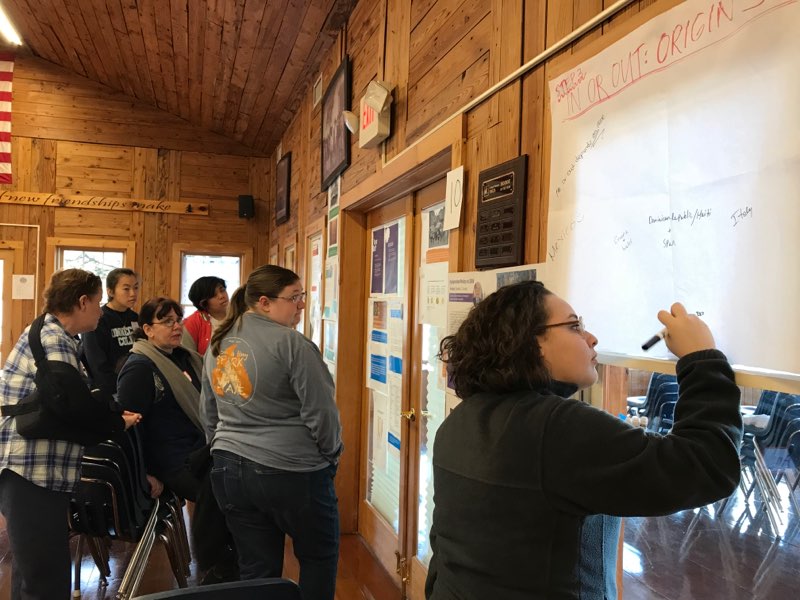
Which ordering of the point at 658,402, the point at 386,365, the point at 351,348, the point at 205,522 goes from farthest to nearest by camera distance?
the point at 351,348, the point at 386,365, the point at 205,522, the point at 658,402

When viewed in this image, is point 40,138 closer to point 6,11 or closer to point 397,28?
point 6,11

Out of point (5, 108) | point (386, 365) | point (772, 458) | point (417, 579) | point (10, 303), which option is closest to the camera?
point (772, 458)

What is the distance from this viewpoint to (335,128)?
3.75m

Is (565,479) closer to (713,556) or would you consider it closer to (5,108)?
(713,556)

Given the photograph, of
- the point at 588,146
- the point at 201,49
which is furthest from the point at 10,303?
the point at 588,146

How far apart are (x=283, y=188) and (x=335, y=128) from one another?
2.22 m

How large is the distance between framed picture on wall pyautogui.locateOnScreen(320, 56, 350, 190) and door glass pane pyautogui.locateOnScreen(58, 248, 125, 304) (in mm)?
3393

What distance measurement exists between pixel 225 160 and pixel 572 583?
21.6ft

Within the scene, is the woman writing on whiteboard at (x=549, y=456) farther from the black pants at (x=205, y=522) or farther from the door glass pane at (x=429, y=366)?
the black pants at (x=205, y=522)

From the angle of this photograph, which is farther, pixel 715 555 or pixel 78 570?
pixel 78 570

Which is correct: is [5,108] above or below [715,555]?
above

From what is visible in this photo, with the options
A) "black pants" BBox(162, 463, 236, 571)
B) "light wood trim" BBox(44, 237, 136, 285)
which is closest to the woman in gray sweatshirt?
"black pants" BBox(162, 463, 236, 571)

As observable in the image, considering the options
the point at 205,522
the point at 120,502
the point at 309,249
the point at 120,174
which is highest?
the point at 120,174

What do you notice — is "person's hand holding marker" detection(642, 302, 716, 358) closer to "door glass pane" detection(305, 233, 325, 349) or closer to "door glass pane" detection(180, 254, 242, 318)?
"door glass pane" detection(305, 233, 325, 349)
